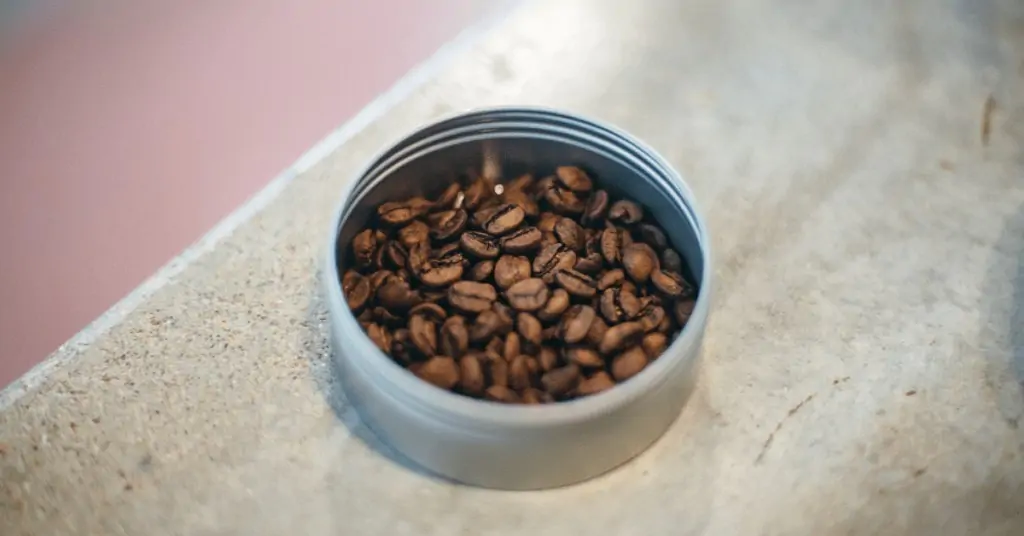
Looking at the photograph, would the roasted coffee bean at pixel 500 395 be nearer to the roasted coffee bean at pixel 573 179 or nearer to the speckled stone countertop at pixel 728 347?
the speckled stone countertop at pixel 728 347

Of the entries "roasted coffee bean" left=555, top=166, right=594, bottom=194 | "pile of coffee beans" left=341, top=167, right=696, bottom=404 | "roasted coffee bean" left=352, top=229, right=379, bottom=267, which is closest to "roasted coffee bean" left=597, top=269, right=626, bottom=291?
"pile of coffee beans" left=341, top=167, right=696, bottom=404

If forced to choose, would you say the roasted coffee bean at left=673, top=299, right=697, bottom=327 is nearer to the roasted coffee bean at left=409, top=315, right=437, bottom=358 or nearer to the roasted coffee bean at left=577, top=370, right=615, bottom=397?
the roasted coffee bean at left=577, top=370, right=615, bottom=397

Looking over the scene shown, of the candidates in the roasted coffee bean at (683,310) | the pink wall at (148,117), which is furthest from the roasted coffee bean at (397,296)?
the pink wall at (148,117)

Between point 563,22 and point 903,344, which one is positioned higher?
point 563,22

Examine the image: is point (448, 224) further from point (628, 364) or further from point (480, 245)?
point (628, 364)

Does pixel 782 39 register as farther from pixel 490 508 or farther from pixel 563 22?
pixel 490 508

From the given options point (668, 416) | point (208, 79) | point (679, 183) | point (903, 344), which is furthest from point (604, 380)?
point (208, 79)
